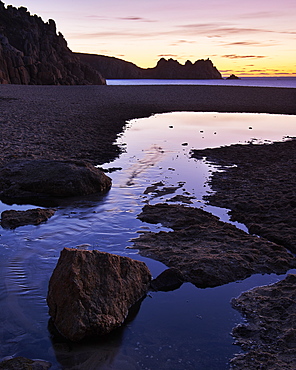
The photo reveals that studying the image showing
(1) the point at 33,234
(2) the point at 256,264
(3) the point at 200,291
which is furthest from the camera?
(1) the point at 33,234

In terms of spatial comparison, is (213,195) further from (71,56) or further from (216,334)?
(71,56)

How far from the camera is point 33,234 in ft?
23.5

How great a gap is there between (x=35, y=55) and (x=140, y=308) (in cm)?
10791

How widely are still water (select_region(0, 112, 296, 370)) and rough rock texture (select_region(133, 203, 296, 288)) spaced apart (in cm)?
19

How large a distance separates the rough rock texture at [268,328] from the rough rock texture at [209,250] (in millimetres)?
502

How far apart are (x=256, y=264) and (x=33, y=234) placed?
358 centimetres

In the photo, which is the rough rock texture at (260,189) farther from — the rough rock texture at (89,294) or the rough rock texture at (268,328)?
the rough rock texture at (89,294)

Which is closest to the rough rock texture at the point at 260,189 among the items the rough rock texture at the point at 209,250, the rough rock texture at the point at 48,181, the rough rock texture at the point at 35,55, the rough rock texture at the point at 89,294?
the rough rock texture at the point at 209,250

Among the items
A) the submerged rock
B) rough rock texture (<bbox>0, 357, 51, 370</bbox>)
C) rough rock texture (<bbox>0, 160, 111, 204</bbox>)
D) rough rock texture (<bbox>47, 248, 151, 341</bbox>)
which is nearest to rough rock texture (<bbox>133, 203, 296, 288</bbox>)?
the submerged rock

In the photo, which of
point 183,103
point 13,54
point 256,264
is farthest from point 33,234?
point 13,54

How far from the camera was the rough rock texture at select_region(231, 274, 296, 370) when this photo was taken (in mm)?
4047

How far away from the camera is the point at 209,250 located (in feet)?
21.2

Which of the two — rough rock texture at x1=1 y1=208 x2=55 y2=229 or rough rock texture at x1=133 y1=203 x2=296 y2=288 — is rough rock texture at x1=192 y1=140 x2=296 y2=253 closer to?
rough rock texture at x1=133 y1=203 x2=296 y2=288

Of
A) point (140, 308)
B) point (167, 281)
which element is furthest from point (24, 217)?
point (140, 308)
